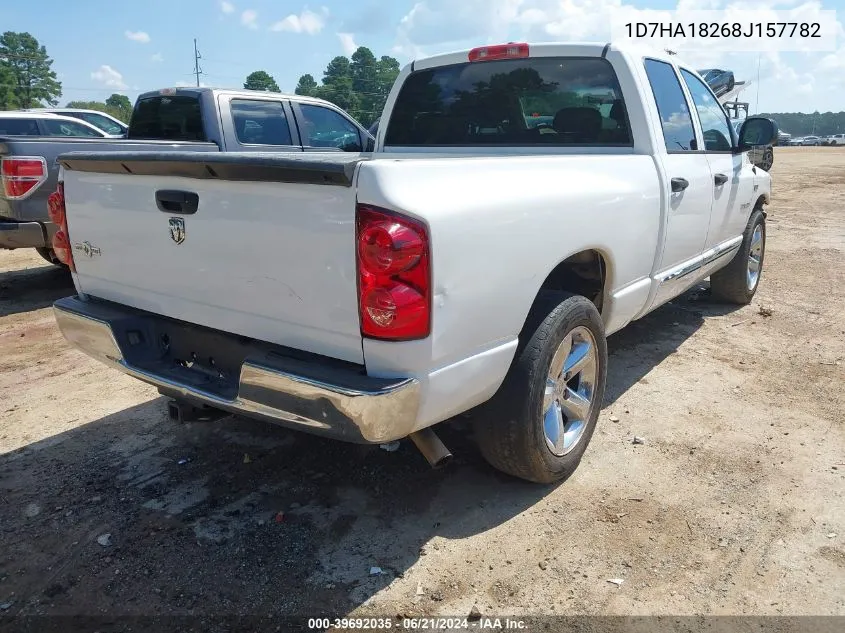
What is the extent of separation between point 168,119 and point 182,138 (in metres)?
0.29

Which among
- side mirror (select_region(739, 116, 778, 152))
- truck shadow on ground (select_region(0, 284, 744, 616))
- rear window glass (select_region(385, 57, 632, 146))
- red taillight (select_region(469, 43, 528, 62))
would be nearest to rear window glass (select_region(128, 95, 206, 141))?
rear window glass (select_region(385, 57, 632, 146))

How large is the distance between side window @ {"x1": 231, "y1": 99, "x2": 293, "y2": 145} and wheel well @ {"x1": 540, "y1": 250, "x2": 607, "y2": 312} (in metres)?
4.88

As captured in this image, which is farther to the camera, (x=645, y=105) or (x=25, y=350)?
A: (x=25, y=350)

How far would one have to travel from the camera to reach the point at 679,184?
12.7ft

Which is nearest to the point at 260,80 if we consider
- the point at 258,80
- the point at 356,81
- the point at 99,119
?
the point at 258,80

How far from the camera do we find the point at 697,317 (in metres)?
5.91

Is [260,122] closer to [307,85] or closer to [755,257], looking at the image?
[755,257]

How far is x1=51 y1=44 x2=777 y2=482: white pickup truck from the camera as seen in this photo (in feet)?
7.20

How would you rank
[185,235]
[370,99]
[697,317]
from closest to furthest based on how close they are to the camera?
[185,235] < [697,317] < [370,99]

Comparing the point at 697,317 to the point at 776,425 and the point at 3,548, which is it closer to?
the point at 776,425

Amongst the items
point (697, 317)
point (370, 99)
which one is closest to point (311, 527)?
point (697, 317)

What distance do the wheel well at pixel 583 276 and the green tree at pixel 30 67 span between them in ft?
328

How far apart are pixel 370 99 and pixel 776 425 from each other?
93567mm

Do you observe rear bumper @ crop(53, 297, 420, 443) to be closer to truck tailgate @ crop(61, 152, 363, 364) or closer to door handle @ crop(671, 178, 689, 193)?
truck tailgate @ crop(61, 152, 363, 364)
